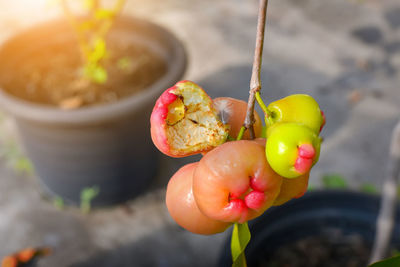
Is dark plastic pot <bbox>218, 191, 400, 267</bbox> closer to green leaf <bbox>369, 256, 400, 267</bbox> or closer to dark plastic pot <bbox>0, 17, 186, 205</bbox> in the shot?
dark plastic pot <bbox>0, 17, 186, 205</bbox>

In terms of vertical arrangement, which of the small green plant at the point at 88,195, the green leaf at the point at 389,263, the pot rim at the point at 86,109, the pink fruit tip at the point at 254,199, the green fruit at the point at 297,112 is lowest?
the small green plant at the point at 88,195

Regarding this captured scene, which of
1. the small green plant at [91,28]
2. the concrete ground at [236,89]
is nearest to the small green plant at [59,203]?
the concrete ground at [236,89]

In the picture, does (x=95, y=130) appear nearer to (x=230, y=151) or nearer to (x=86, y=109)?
(x=86, y=109)

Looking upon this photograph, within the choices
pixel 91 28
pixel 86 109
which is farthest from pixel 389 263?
pixel 91 28

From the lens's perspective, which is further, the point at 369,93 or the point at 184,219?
the point at 369,93

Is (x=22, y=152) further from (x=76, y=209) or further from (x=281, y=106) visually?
(x=281, y=106)

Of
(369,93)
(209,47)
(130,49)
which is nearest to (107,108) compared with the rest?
(130,49)

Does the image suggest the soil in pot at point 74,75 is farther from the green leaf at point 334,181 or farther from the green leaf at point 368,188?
the green leaf at point 368,188
